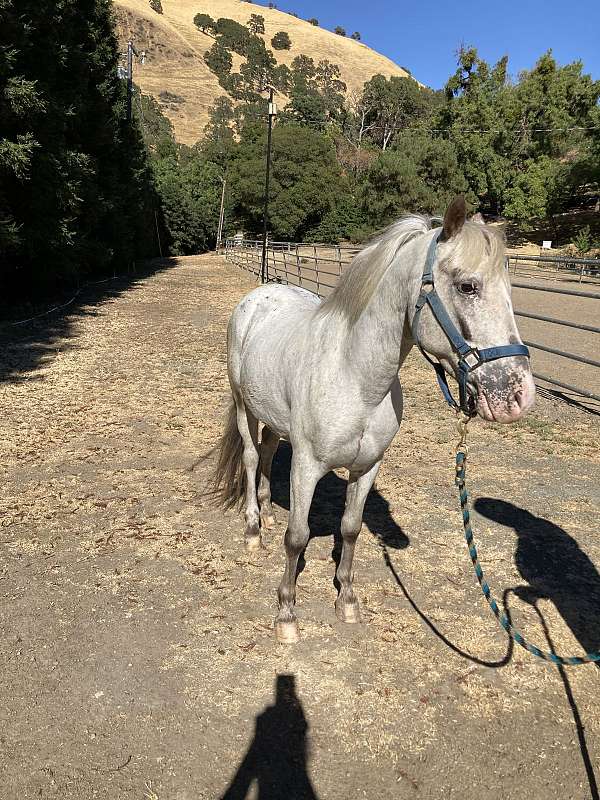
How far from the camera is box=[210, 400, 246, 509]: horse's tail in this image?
3855 millimetres

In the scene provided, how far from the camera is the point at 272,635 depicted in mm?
2701

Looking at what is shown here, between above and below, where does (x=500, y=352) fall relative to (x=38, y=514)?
above

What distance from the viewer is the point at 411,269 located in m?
1.89

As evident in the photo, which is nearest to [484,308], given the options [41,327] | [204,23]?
[41,327]

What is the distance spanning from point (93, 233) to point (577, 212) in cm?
3818

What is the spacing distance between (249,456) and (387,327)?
6.20ft

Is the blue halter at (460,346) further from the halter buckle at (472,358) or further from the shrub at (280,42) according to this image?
the shrub at (280,42)

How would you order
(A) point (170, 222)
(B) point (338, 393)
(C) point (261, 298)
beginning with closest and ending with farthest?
(B) point (338, 393) < (C) point (261, 298) < (A) point (170, 222)

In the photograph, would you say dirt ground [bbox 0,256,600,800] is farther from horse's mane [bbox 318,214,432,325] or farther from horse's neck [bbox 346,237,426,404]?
horse's mane [bbox 318,214,432,325]

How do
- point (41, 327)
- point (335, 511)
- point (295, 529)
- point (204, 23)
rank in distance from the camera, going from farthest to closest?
1. point (204, 23)
2. point (41, 327)
3. point (335, 511)
4. point (295, 529)

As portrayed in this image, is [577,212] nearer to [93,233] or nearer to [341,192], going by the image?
[341,192]

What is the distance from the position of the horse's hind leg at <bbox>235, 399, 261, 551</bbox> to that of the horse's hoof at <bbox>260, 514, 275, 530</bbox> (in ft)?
0.56

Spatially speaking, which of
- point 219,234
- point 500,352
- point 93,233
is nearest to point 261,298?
point 500,352

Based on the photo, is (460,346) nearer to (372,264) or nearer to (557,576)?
(372,264)
